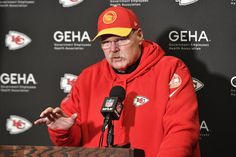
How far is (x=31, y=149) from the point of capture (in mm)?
1448

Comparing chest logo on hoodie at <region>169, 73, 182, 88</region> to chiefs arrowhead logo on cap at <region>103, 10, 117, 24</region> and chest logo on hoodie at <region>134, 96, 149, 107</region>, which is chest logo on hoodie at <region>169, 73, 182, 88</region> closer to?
chest logo on hoodie at <region>134, 96, 149, 107</region>

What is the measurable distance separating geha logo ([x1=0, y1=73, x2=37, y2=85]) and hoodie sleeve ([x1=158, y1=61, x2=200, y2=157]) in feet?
3.67

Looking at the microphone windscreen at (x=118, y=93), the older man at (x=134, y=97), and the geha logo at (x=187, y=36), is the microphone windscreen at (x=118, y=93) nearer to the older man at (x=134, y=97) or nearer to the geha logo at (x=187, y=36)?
the older man at (x=134, y=97)

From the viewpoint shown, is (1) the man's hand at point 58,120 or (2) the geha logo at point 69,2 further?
(2) the geha logo at point 69,2

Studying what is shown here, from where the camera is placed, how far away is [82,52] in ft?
9.38

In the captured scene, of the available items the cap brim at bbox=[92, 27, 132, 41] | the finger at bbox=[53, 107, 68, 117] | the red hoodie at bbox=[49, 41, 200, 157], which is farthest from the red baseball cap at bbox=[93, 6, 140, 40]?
the finger at bbox=[53, 107, 68, 117]

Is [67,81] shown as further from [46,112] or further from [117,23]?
[46,112]

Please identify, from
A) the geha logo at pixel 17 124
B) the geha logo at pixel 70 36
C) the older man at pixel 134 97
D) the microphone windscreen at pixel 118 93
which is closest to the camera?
the microphone windscreen at pixel 118 93

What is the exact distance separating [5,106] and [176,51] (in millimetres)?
1137

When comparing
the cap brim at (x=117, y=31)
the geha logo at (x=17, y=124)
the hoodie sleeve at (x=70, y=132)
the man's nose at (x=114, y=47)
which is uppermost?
the cap brim at (x=117, y=31)

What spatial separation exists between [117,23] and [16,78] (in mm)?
1069

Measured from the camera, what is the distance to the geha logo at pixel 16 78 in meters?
2.95

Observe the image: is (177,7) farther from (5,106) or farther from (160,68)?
(5,106)

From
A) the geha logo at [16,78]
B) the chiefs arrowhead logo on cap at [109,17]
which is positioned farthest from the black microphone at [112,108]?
the geha logo at [16,78]
